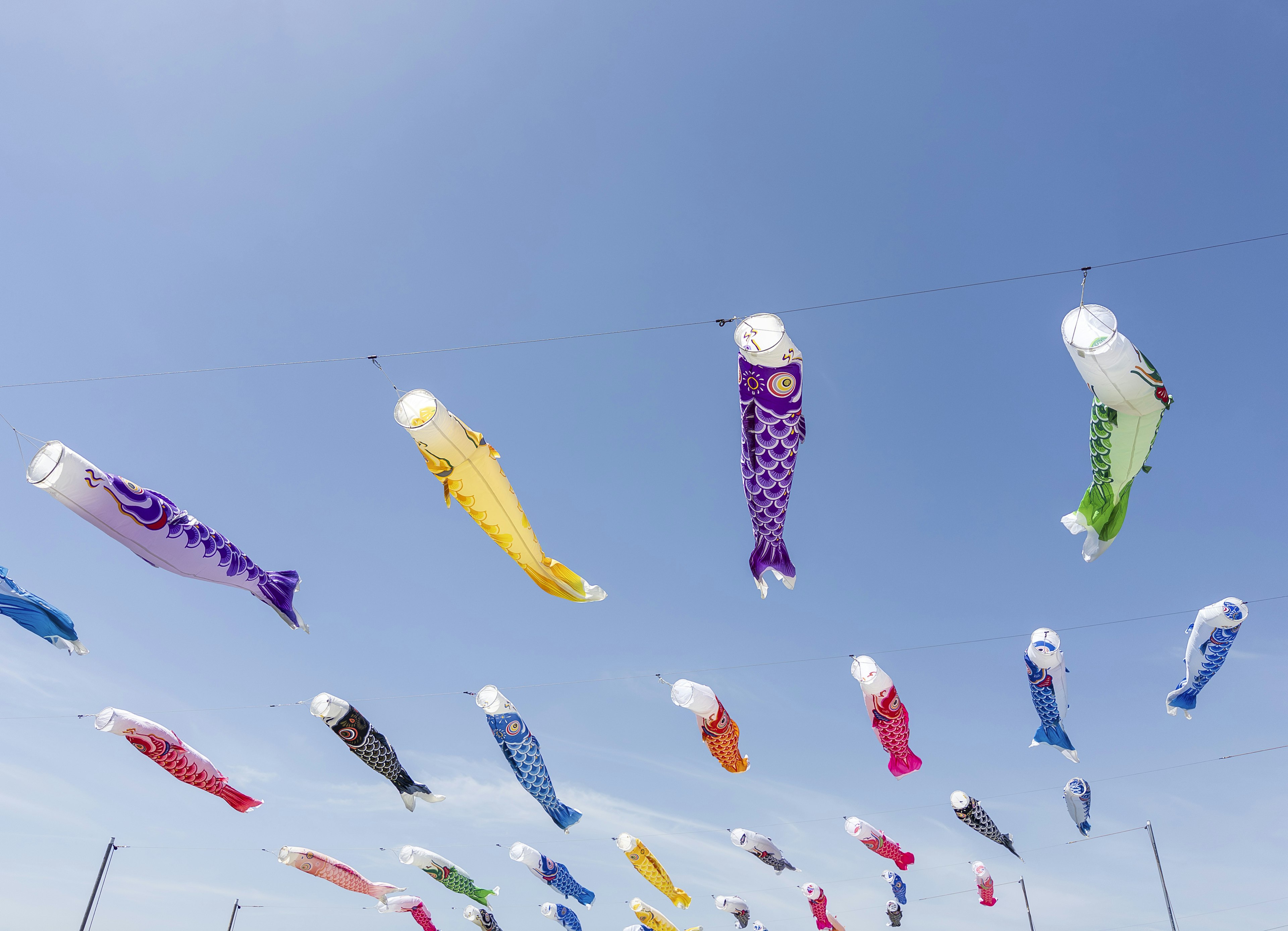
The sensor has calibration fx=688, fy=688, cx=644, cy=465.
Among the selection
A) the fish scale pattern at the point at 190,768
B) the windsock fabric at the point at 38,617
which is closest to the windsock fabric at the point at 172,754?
the fish scale pattern at the point at 190,768

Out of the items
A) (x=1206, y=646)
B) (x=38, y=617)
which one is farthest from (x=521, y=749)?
(x=1206, y=646)

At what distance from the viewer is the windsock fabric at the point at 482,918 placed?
23266 millimetres

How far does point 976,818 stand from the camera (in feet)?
55.9

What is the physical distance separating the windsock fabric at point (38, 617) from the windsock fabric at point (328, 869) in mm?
12059

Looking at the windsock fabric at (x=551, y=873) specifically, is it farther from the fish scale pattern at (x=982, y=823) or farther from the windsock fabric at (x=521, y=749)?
the fish scale pattern at (x=982, y=823)

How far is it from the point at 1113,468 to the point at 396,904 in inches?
916

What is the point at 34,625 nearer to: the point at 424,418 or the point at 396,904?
the point at 424,418

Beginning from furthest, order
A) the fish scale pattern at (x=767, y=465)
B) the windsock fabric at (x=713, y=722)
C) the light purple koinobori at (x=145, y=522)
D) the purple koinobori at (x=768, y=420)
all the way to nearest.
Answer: the windsock fabric at (x=713, y=722) → the fish scale pattern at (x=767, y=465) → the purple koinobori at (x=768, y=420) → the light purple koinobori at (x=145, y=522)

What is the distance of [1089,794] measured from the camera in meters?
16.8

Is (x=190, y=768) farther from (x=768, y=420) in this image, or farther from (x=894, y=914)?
(x=894, y=914)

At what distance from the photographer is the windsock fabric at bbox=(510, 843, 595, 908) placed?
19047mm

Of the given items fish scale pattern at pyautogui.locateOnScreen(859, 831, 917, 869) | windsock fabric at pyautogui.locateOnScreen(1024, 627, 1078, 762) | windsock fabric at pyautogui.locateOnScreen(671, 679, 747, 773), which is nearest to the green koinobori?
windsock fabric at pyautogui.locateOnScreen(1024, 627, 1078, 762)

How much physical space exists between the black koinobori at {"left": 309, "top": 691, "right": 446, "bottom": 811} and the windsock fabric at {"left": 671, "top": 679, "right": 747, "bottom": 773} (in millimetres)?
5369

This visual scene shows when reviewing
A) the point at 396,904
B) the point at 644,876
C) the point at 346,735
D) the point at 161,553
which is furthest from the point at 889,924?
the point at 161,553
